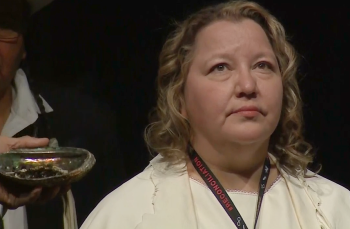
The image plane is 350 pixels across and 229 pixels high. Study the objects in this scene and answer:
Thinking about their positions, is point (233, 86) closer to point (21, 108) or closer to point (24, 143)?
point (24, 143)

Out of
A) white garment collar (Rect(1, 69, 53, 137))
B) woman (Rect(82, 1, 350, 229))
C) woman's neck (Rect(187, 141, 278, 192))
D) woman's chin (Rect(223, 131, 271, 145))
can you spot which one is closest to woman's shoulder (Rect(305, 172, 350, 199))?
woman (Rect(82, 1, 350, 229))

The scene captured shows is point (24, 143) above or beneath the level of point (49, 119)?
above

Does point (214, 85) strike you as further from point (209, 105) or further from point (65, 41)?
point (65, 41)

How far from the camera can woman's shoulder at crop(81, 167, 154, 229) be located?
154 cm

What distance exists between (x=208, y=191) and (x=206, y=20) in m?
0.41

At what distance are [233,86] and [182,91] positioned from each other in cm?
18

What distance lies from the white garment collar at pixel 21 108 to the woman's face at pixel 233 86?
440 millimetres

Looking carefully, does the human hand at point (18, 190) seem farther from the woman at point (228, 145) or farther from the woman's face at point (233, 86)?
the woman's face at point (233, 86)

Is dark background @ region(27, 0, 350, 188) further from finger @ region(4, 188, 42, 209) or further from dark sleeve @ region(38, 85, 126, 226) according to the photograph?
finger @ region(4, 188, 42, 209)

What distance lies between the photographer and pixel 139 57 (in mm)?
2098

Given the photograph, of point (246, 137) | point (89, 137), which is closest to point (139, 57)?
point (89, 137)

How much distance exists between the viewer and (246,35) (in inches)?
64.0

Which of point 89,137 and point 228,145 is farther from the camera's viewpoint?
point 89,137

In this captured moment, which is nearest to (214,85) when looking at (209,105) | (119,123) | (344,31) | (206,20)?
(209,105)
